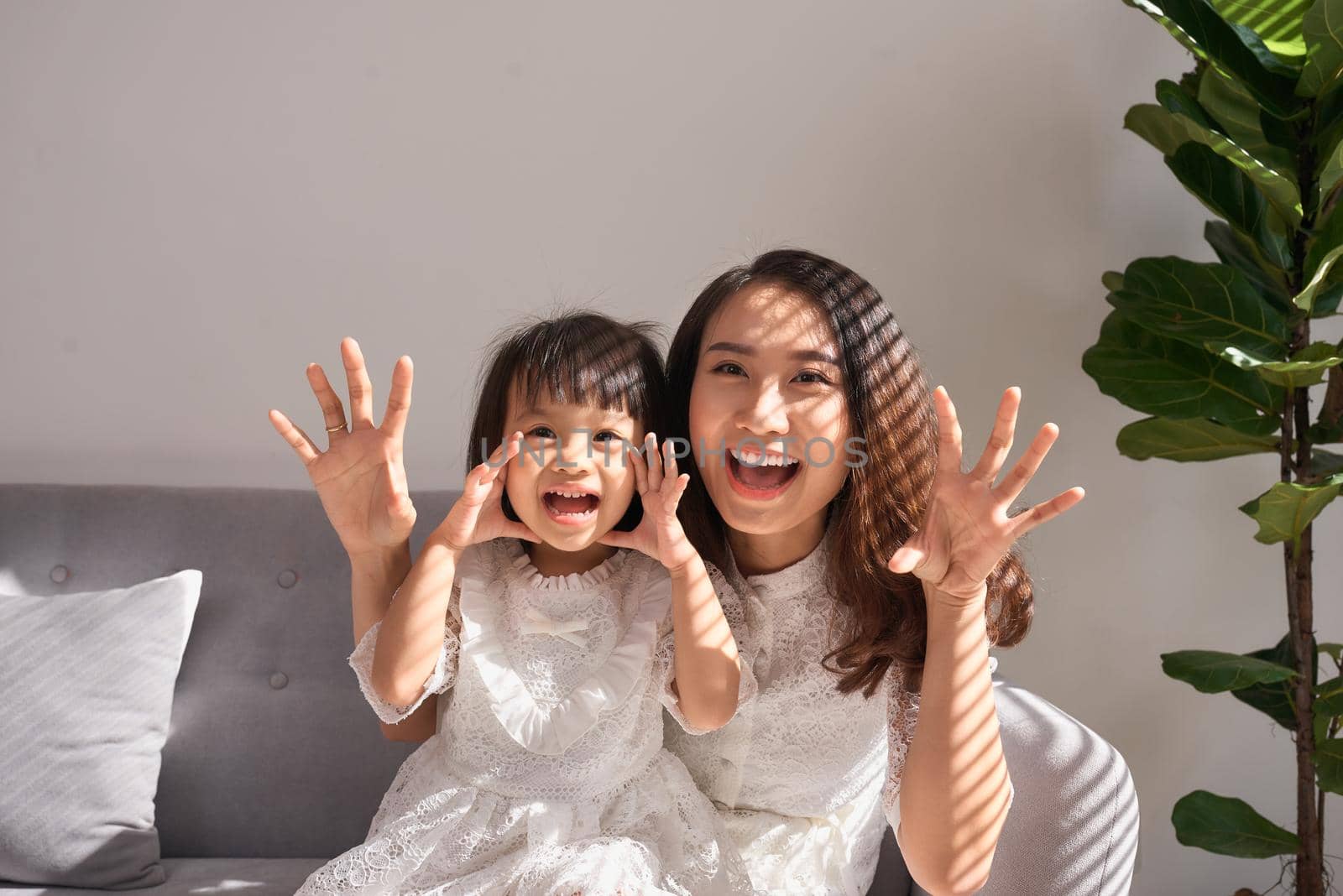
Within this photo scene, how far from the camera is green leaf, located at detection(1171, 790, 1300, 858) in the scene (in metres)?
1.93

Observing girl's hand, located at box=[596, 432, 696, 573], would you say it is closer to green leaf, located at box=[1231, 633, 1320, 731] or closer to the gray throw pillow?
the gray throw pillow

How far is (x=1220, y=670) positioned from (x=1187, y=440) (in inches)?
15.7

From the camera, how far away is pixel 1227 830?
6.36 ft

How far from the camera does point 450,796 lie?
135 centimetres

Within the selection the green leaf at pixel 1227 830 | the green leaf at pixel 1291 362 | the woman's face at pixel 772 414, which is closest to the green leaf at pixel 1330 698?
the green leaf at pixel 1227 830

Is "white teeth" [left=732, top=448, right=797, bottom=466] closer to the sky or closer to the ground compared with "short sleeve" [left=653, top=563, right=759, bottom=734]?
closer to the sky

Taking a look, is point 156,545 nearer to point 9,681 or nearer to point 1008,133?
point 9,681

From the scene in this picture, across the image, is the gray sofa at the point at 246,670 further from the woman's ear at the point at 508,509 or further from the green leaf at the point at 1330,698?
the green leaf at the point at 1330,698

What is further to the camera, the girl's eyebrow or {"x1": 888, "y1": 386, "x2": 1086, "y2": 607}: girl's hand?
the girl's eyebrow

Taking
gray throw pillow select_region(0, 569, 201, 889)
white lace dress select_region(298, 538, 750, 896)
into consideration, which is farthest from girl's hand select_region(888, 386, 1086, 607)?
gray throw pillow select_region(0, 569, 201, 889)

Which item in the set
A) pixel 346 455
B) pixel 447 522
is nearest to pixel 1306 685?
pixel 447 522

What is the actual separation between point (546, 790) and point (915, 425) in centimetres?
66

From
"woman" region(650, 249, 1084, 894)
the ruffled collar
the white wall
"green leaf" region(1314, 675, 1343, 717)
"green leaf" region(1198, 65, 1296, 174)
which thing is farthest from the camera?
the white wall

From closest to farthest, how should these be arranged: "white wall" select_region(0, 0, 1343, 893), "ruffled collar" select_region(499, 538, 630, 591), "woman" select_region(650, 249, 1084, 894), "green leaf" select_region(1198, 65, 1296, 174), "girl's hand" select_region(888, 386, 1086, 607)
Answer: "girl's hand" select_region(888, 386, 1086, 607)
"woman" select_region(650, 249, 1084, 894)
"ruffled collar" select_region(499, 538, 630, 591)
"green leaf" select_region(1198, 65, 1296, 174)
"white wall" select_region(0, 0, 1343, 893)
